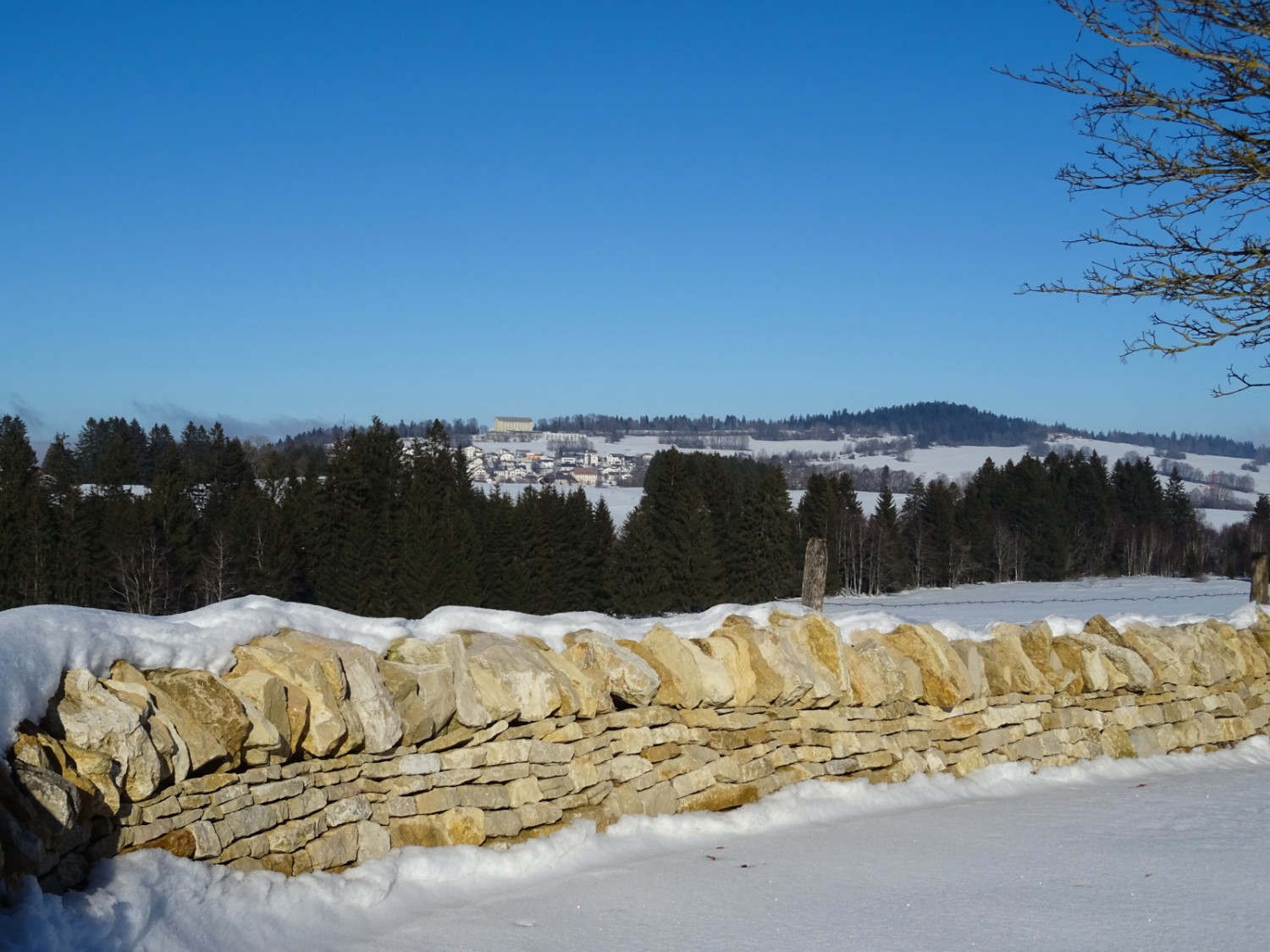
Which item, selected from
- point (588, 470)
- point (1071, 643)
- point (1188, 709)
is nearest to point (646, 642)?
point (1071, 643)

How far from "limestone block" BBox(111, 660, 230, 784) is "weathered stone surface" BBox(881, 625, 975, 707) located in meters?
3.98

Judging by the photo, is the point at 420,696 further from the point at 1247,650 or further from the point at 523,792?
the point at 1247,650

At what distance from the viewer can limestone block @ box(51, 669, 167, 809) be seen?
3.30 m

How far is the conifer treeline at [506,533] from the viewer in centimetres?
4097

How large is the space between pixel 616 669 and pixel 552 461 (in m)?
134

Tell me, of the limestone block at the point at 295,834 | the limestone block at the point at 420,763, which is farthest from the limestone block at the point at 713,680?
the limestone block at the point at 295,834

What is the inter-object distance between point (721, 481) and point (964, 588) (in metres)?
15.6

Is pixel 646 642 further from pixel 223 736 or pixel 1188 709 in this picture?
pixel 1188 709

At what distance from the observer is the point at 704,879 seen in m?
4.41

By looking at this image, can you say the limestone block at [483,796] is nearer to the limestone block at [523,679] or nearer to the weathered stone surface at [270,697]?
the limestone block at [523,679]

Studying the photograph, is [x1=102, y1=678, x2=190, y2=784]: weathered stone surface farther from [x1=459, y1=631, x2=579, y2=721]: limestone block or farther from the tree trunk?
the tree trunk

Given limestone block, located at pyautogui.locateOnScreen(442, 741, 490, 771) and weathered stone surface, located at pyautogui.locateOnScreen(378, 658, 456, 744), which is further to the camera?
limestone block, located at pyautogui.locateOnScreen(442, 741, 490, 771)

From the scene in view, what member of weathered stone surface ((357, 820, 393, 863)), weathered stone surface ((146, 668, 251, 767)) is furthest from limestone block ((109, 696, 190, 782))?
weathered stone surface ((357, 820, 393, 863))

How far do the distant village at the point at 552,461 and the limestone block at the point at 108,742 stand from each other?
93154mm
